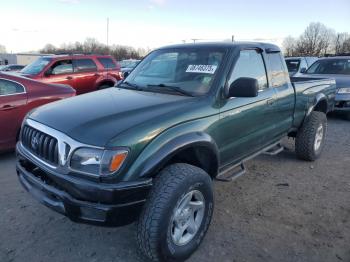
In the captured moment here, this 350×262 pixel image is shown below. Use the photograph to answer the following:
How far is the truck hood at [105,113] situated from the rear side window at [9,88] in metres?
2.52

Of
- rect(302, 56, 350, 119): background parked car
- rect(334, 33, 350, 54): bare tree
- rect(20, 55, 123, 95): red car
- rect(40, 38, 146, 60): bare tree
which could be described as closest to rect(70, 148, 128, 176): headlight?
rect(20, 55, 123, 95): red car

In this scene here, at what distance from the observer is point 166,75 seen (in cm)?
368

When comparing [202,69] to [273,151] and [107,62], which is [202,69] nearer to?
[273,151]

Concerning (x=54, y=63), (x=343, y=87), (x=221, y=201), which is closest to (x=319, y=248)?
(x=221, y=201)

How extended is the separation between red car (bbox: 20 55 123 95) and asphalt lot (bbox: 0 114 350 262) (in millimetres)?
5119

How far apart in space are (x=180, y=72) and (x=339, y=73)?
7.69 meters

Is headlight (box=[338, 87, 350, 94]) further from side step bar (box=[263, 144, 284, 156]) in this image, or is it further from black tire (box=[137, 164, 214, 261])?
black tire (box=[137, 164, 214, 261])

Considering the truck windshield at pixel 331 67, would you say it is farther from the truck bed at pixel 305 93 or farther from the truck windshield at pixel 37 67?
the truck windshield at pixel 37 67

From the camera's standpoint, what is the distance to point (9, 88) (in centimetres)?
534

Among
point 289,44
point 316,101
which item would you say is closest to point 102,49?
point 289,44

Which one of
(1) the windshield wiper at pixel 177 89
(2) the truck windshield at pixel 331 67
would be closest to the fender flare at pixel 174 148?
(1) the windshield wiper at pixel 177 89

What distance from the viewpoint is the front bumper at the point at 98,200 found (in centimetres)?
232

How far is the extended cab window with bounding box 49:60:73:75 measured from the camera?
9.38m

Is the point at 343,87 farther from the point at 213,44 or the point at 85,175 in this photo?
the point at 85,175
